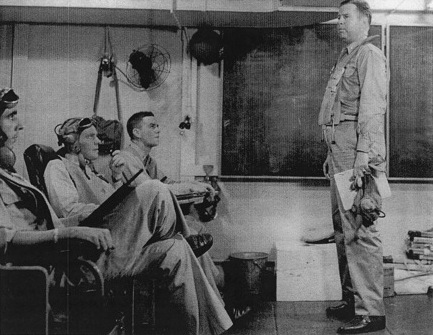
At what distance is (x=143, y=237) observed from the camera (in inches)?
99.2

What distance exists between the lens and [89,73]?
152 inches

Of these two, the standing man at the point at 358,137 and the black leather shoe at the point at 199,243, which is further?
the black leather shoe at the point at 199,243

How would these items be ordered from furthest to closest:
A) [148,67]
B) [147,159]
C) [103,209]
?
[148,67] < [147,159] < [103,209]

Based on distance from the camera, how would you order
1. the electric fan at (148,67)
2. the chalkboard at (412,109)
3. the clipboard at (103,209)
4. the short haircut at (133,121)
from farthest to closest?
the chalkboard at (412,109), the electric fan at (148,67), the short haircut at (133,121), the clipboard at (103,209)

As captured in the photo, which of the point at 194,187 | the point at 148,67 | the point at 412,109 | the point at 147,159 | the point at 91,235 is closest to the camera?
the point at 91,235

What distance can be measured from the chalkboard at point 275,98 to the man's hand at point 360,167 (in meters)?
1.32

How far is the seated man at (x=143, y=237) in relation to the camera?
2018 mm

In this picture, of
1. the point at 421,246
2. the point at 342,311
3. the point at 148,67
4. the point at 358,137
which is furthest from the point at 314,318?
the point at 148,67

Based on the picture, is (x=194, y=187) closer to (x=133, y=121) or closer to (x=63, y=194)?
(x=133, y=121)

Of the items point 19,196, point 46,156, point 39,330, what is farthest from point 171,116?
point 39,330

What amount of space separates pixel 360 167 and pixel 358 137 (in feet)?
0.58

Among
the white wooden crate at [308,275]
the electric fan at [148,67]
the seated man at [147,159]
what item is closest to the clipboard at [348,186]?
the white wooden crate at [308,275]

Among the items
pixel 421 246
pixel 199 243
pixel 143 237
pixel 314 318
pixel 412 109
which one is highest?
pixel 412 109

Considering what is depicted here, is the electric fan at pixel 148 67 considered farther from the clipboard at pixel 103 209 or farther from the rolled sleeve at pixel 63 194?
the clipboard at pixel 103 209
